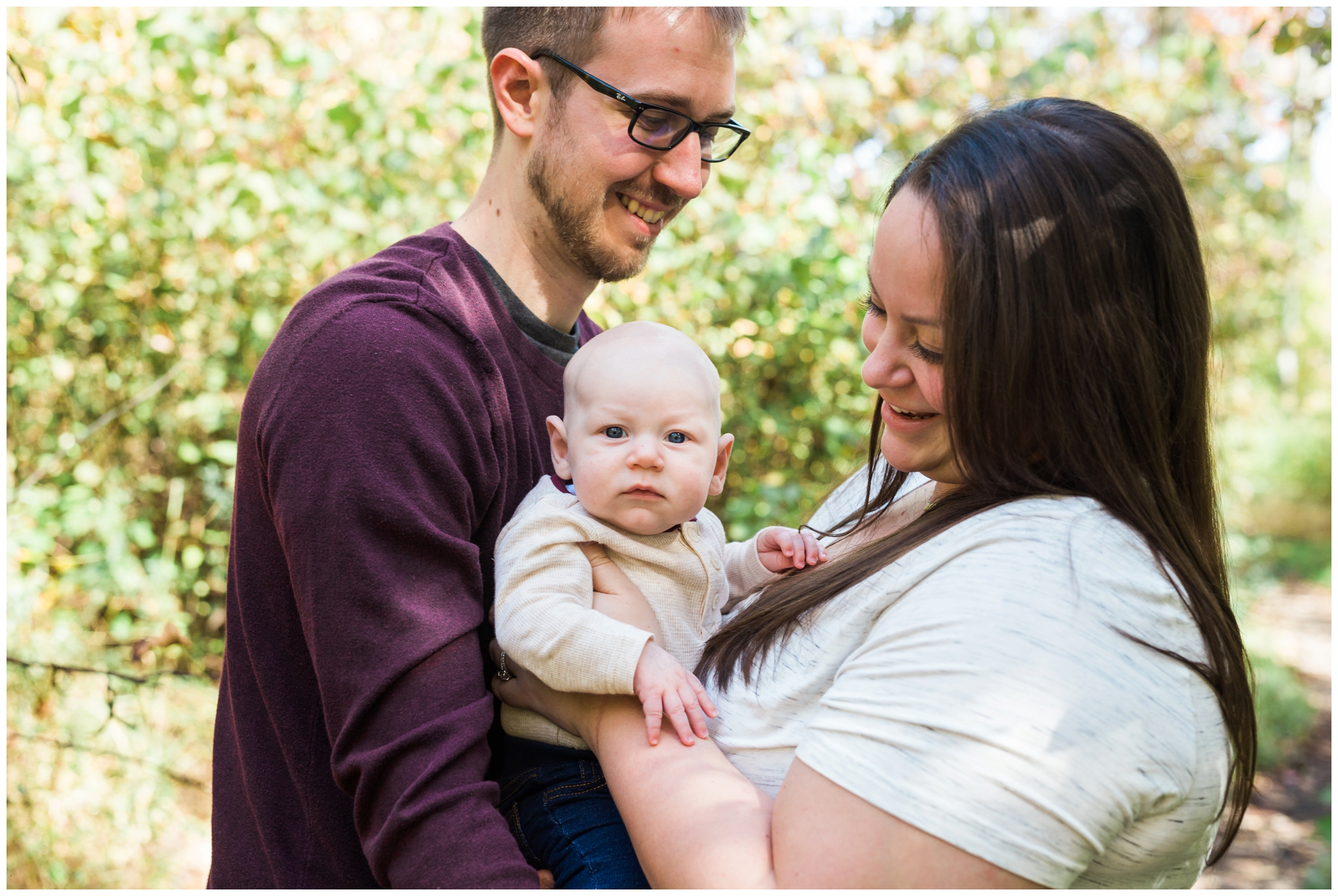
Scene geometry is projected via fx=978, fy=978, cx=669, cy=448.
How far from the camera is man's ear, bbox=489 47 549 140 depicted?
2201 millimetres

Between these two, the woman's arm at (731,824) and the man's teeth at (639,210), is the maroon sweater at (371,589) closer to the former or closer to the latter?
the woman's arm at (731,824)

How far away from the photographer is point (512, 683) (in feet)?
5.99

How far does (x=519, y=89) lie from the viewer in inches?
88.2

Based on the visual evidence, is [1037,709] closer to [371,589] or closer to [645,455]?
[645,455]

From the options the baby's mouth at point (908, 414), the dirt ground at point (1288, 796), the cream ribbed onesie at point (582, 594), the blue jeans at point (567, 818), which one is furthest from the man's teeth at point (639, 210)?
the dirt ground at point (1288, 796)

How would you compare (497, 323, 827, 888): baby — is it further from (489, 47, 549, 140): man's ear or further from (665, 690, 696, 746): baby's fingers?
(489, 47, 549, 140): man's ear

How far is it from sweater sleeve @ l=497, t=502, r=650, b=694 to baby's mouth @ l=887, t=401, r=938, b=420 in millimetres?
607

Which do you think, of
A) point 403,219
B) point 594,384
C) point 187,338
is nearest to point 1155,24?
point 403,219

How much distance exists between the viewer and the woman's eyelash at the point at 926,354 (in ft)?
5.36

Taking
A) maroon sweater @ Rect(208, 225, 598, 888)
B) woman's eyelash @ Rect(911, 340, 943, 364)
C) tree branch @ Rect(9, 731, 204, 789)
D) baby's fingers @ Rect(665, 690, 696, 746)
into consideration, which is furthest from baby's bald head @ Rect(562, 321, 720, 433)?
tree branch @ Rect(9, 731, 204, 789)

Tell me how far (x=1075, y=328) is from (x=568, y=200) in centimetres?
112

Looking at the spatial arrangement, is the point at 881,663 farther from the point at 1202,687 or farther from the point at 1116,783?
the point at 1202,687

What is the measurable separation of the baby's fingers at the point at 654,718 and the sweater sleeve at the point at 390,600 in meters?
0.27

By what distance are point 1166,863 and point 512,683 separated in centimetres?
112
